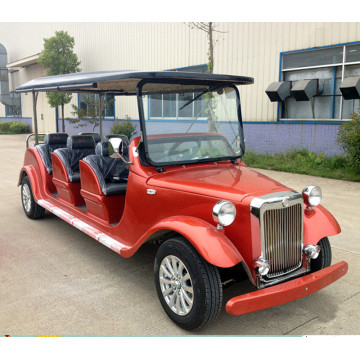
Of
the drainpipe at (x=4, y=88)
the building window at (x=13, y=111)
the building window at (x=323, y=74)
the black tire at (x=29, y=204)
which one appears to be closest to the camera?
the black tire at (x=29, y=204)

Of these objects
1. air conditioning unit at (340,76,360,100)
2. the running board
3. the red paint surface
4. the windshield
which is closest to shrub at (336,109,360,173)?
air conditioning unit at (340,76,360,100)

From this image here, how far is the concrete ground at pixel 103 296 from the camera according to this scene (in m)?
3.13

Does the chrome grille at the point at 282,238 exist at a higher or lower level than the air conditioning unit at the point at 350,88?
lower

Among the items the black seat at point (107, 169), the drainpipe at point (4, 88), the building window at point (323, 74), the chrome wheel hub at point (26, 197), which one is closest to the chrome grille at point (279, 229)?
the black seat at point (107, 169)

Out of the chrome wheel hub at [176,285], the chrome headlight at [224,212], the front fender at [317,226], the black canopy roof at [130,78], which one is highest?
the black canopy roof at [130,78]

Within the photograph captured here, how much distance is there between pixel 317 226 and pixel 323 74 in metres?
8.26

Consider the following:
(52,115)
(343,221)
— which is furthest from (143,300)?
(52,115)

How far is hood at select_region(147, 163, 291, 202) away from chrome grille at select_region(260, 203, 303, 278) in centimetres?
21

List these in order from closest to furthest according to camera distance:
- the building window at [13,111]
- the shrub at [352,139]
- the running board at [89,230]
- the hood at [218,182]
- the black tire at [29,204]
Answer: the hood at [218,182]
the running board at [89,230]
the black tire at [29,204]
the shrub at [352,139]
the building window at [13,111]

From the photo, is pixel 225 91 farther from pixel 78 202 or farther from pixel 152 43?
pixel 152 43

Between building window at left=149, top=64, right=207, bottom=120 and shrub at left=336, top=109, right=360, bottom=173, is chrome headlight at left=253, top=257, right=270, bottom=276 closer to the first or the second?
building window at left=149, top=64, right=207, bottom=120

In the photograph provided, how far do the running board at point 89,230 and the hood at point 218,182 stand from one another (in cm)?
77

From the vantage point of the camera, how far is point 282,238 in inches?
128

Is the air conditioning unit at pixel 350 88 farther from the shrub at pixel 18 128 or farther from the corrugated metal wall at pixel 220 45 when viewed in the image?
the shrub at pixel 18 128
